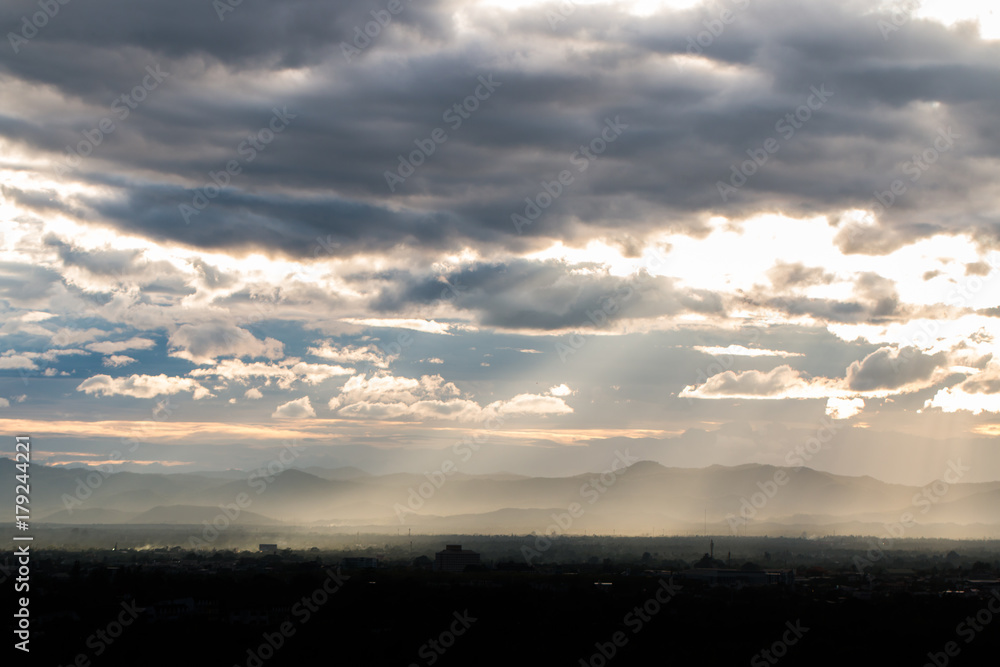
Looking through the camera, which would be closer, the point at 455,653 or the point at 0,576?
the point at 455,653

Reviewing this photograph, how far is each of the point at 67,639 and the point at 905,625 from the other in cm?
6793

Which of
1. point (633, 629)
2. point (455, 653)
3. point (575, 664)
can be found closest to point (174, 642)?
point (455, 653)

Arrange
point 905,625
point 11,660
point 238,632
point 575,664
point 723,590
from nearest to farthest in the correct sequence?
point 11,660 → point 575,664 → point 238,632 → point 905,625 → point 723,590

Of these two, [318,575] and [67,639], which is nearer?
[67,639]

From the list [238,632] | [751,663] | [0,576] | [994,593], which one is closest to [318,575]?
[0,576]

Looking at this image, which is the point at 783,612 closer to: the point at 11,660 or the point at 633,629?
the point at 633,629

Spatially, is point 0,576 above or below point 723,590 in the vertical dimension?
above

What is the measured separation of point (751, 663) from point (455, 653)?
70.5 ft

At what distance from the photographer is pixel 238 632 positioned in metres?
74.9

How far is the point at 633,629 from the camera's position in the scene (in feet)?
260

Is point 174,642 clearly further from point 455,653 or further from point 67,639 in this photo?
point 455,653

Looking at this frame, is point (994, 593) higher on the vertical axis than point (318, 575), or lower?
lower

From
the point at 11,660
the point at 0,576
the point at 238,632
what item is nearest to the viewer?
the point at 11,660

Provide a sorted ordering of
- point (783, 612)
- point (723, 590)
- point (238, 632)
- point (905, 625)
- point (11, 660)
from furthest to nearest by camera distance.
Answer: point (723, 590) → point (783, 612) → point (905, 625) → point (238, 632) → point (11, 660)
